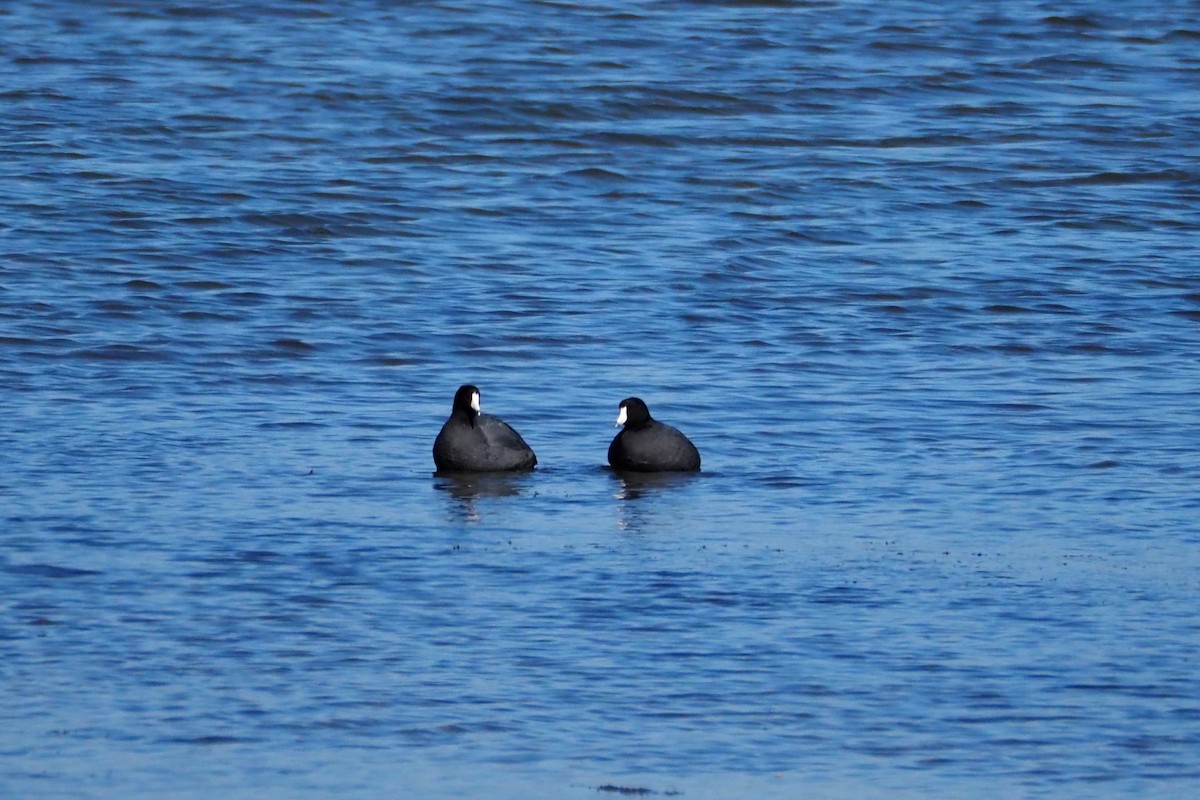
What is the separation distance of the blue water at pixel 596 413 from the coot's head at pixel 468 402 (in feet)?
1.46

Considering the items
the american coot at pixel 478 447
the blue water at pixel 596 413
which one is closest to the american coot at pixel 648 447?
the blue water at pixel 596 413

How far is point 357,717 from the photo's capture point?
819 cm

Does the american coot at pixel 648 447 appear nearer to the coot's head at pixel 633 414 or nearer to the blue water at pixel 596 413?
the coot's head at pixel 633 414

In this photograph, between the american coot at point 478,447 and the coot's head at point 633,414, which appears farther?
the coot's head at point 633,414

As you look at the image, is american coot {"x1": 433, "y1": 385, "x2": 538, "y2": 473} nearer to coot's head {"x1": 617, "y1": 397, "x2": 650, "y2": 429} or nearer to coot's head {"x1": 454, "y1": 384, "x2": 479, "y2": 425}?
coot's head {"x1": 454, "y1": 384, "x2": 479, "y2": 425}

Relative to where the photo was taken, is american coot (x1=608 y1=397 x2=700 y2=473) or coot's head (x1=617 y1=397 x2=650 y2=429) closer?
american coot (x1=608 y1=397 x2=700 y2=473)

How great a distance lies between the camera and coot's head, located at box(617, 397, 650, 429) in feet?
42.7

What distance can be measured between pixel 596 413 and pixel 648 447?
1887 millimetres

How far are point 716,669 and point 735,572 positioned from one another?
1534 mm

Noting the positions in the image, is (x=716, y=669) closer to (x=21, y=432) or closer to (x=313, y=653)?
(x=313, y=653)

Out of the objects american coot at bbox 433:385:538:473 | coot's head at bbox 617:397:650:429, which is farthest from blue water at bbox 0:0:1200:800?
coot's head at bbox 617:397:650:429

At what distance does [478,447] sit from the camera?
42.1 feet

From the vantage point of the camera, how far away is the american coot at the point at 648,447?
12.8 meters

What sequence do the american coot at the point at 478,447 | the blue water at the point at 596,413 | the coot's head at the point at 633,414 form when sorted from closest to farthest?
the blue water at the point at 596,413 < the american coot at the point at 478,447 < the coot's head at the point at 633,414
